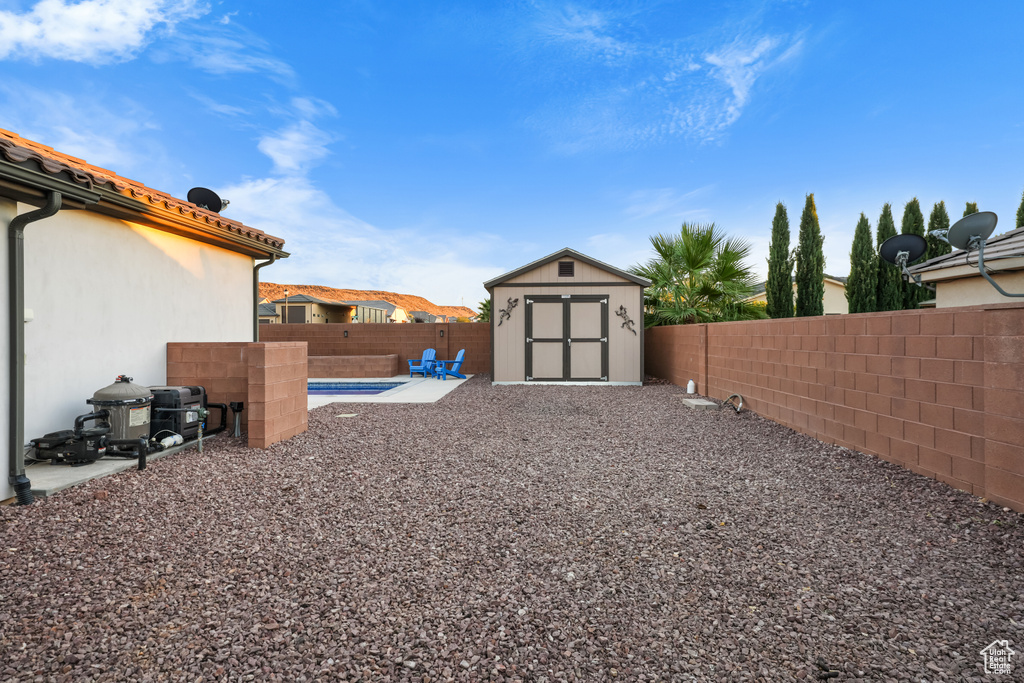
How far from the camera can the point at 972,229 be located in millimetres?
4445

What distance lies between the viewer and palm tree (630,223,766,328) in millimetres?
11430

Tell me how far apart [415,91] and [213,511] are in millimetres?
12213

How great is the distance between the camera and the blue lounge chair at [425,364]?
41.3ft

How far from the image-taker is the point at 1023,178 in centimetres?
981

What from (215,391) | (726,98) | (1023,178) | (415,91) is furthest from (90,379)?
(1023,178)

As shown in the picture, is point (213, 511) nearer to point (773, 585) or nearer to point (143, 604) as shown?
point (143, 604)

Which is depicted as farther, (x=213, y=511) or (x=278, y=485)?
(x=278, y=485)

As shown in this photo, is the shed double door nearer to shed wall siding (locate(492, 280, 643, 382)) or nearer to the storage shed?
the storage shed

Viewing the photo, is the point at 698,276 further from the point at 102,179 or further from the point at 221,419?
the point at 102,179

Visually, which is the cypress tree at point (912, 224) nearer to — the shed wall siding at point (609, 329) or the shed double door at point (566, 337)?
the shed wall siding at point (609, 329)

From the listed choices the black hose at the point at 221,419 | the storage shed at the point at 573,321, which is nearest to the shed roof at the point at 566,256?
the storage shed at the point at 573,321

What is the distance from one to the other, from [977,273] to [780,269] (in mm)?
9255

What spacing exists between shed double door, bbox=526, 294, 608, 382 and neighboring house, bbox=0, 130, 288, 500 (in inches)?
245

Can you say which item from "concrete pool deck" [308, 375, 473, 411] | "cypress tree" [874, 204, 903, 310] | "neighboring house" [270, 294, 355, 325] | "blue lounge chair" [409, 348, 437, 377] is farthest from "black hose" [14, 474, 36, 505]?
"neighboring house" [270, 294, 355, 325]
